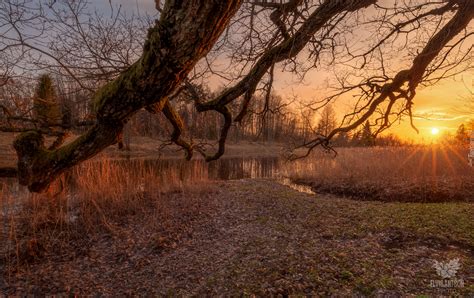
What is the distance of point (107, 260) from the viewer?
473 centimetres

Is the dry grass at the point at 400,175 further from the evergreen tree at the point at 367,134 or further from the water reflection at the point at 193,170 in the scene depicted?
the evergreen tree at the point at 367,134

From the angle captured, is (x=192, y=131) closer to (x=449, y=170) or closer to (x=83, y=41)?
(x=83, y=41)

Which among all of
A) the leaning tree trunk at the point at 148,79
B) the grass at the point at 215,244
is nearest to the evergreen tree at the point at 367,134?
the grass at the point at 215,244

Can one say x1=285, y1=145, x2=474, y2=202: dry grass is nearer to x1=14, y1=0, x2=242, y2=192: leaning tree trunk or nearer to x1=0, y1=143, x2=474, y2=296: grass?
x1=0, y1=143, x2=474, y2=296: grass

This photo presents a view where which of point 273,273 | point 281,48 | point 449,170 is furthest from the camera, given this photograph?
point 449,170

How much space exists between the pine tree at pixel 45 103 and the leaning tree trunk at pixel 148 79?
0.60 m

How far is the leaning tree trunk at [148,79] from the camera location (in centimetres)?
142

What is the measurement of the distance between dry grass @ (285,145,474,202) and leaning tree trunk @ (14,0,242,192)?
33.2ft

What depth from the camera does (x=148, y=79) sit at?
1.64m

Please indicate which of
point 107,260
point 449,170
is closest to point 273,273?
point 107,260

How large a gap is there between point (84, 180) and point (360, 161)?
11.9 meters

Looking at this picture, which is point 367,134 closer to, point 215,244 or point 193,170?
point 215,244

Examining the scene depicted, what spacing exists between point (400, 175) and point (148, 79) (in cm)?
1239
